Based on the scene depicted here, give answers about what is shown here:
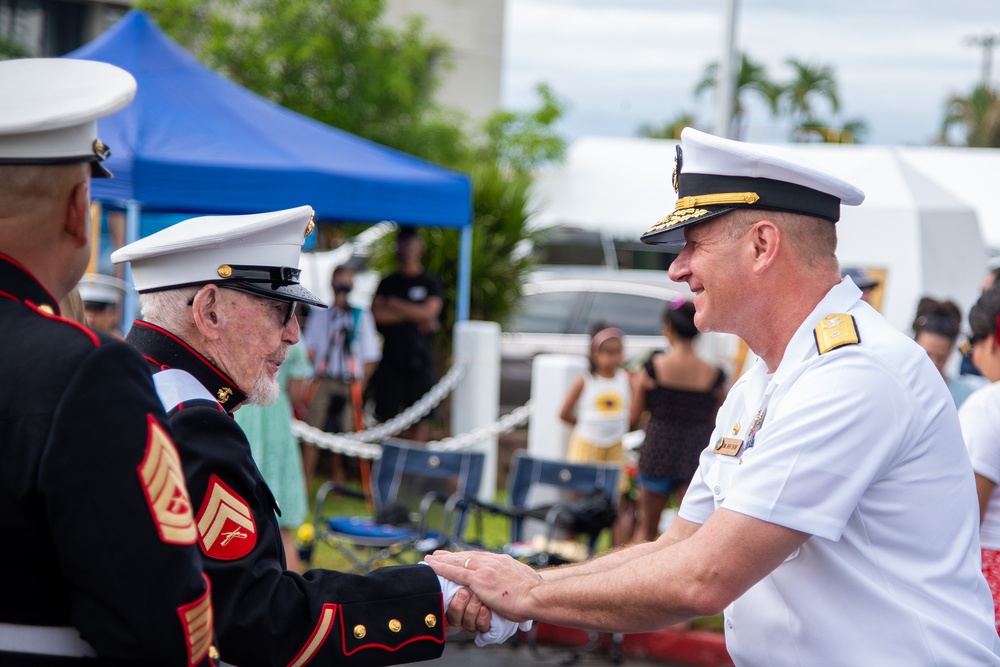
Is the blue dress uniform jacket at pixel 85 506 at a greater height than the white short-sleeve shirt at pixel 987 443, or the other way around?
the blue dress uniform jacket at pixel 85 506

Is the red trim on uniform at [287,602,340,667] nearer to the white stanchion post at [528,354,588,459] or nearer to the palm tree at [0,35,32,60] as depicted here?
the white stanchion post at [528,354,588,459]

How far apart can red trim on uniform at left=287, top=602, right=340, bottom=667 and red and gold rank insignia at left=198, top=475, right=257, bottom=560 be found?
22 centimetres

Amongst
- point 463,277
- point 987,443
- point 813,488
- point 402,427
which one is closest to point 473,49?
point 463,277

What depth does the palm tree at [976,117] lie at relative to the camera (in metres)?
41.6

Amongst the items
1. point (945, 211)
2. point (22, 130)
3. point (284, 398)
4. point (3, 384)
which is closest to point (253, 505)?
point (3, 384)

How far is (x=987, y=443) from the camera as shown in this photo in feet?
10.2

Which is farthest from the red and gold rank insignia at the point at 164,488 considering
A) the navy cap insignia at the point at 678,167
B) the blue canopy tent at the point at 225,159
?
the blue canopy tent at the point at 225,159

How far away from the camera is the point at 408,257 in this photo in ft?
32.9

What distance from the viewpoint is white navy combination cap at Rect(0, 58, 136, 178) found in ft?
5.26

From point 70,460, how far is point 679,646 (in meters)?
5.65

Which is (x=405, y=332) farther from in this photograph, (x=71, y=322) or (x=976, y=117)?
(x=976, y=117)

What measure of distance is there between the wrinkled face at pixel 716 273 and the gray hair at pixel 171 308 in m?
1.11

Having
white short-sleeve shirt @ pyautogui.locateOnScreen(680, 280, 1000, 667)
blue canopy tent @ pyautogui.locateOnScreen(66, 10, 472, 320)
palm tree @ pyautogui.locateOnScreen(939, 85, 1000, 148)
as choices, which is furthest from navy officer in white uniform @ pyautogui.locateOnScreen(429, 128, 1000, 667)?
palm tree @ pyautogui.locateOnScreen(939, 85, 1000, 148)

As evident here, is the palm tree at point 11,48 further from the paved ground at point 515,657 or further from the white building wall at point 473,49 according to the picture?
the paved ground at point 515,657
